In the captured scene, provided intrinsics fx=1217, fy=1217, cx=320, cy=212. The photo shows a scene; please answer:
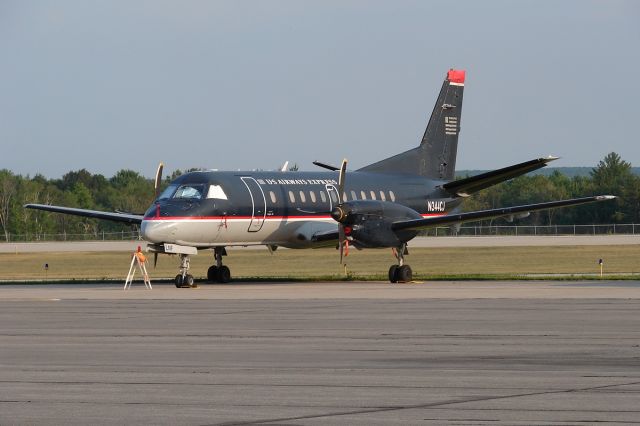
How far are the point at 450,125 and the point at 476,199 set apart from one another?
81.8 m

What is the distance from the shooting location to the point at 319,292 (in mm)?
32594

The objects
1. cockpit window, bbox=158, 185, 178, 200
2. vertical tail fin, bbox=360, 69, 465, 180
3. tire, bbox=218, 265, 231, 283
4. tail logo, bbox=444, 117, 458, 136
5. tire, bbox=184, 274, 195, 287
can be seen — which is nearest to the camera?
tire, bbox=184, 274, 195, 287

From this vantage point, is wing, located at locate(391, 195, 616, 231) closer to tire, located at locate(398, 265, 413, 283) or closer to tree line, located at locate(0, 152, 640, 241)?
tire, located at locate(398, 265, 413, 283)

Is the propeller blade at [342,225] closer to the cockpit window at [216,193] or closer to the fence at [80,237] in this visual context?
the cockpit window at [216,193]

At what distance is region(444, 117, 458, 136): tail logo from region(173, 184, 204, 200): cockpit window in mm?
12007

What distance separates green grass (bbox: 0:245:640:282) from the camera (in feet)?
167

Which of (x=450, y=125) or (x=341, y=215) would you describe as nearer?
(x=341, y=215)

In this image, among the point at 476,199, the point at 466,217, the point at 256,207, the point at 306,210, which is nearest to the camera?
the point at 466,217

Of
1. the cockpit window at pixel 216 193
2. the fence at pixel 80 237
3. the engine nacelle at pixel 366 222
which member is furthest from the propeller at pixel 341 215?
the fence at pixel 80 237

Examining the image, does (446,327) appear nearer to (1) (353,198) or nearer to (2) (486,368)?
(2) (486,368)

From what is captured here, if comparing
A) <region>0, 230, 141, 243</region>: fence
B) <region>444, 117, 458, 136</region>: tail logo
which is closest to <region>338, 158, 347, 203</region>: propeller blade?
<region>444, 117, 458, 136</region>: tail logo

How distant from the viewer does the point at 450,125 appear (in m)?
45.0

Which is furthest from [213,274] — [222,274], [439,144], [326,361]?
[326,361]

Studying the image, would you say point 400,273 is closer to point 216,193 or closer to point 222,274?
point 222,274
